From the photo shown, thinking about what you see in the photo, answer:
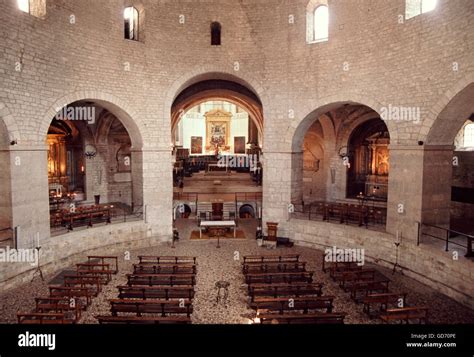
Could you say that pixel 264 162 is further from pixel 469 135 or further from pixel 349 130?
pixel 469 135

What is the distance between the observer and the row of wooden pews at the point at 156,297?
25.4 feet

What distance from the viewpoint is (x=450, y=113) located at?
11.3m

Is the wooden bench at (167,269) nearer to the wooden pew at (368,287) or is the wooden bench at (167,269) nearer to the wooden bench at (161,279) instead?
the wooden bench at (161,279)

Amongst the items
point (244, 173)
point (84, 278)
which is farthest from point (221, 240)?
point (244, 173)

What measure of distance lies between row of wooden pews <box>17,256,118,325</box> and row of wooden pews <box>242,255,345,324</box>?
4267 mm

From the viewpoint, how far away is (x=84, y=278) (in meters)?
11.1

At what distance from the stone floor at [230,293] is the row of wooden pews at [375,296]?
0.26 m

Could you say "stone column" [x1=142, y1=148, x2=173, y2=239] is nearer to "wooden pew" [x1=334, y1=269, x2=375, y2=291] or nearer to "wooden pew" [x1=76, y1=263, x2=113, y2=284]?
"wooden pew" [x1=76, y1=263, x2=113, y2=284]

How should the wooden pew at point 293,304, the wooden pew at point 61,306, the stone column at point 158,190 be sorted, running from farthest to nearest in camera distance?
the stone column at point 158,190, the wooden pew at point 293,304, the wooden pew at point 61,306

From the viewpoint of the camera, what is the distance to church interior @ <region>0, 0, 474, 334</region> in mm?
9703

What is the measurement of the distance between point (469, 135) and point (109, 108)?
54.4 ft

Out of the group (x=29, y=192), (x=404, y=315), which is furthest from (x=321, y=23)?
(x=29, y=192)
